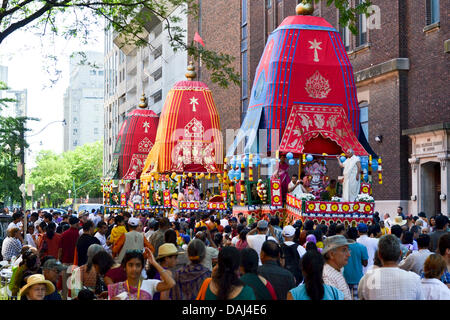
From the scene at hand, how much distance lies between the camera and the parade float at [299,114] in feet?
70.1

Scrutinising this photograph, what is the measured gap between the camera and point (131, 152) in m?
45.5

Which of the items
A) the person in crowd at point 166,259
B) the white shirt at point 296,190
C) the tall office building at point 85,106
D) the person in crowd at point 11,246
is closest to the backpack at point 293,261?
the person in crowd at point 166,259

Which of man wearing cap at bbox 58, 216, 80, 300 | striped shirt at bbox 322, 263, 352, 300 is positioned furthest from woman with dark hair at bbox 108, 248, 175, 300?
man wearing cap at bbox 58, 216, 80, 300

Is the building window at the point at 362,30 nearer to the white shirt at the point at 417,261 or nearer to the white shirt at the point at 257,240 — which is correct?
the white shirt at the point at 257,240

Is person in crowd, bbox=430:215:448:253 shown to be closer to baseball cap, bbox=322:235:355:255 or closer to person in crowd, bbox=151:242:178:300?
baseball cap, bbox=322:235:355:255

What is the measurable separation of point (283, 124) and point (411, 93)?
27.5 feet

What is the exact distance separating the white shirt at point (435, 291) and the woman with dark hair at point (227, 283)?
1.70 m

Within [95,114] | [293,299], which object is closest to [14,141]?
[293,299]

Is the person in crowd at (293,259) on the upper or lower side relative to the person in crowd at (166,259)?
lower

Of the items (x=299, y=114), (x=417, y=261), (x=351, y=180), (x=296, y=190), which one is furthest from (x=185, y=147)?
(x=417, y=261)

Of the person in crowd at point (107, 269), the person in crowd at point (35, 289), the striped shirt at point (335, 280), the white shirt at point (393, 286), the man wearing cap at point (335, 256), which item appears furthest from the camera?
the person in crowd at point (107, 269)

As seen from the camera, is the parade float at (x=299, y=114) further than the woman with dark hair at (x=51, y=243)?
Yes

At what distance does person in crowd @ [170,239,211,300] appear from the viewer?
7164 millimetres

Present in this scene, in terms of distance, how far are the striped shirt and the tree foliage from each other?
101 metres
